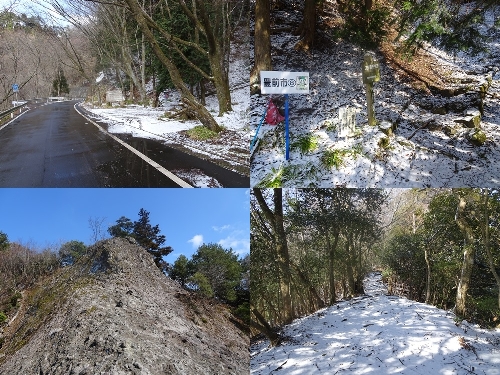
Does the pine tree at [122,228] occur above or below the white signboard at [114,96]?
below

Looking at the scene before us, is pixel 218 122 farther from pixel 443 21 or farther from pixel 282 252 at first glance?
pixel 443 21

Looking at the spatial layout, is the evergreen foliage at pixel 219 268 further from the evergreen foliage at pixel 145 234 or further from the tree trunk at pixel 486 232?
the tree trunk at pixel 486 232

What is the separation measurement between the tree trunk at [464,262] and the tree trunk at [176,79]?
3.11m

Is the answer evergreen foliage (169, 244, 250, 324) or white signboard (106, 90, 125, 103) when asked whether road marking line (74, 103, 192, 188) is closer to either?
evergreen foliage (169, 244, 250, 324)

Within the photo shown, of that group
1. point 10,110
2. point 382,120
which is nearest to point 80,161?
point 10,110

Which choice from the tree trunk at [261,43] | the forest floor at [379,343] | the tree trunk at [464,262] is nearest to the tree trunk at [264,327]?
the forest floor at [379,343]

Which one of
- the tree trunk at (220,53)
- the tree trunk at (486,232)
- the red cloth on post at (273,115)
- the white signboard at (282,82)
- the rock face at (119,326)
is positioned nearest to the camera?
the rock face at (119,326)

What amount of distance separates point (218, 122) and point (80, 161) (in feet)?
6.89

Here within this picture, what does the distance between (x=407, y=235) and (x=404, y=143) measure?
5.09ft

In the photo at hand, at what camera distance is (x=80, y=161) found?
351 centimetres

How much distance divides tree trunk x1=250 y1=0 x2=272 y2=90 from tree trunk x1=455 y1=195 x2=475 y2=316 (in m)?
3.19

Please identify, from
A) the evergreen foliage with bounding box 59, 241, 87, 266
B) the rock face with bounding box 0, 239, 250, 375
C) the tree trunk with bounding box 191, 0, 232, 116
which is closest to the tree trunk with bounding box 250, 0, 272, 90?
the tree trunk with bounding box 191, 0, 232, 116

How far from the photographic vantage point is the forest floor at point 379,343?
9.63 feet

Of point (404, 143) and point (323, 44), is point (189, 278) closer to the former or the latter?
point (404, 143)
